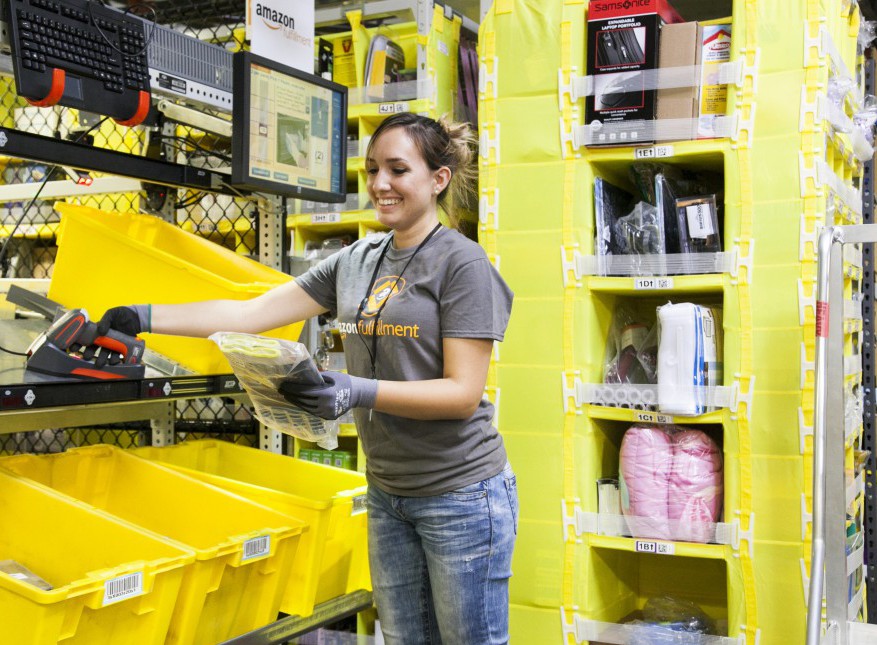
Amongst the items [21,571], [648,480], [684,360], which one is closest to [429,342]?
[21,571]

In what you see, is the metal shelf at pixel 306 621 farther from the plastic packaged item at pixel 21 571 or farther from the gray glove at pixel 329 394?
the gray glove at pixel 329 394

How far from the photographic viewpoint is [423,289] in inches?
80.4

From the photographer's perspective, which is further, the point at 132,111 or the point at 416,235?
the point at 132,111

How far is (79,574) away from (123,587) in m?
0.30

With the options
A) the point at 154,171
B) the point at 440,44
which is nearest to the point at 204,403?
the point at 440,44

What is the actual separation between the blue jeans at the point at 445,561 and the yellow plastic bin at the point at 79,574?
462mm

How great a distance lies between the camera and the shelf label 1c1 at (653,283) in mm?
3309

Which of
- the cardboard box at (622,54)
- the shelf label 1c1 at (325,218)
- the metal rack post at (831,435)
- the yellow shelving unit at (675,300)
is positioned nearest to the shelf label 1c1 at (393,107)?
the yellow shelving unit at (675,300)

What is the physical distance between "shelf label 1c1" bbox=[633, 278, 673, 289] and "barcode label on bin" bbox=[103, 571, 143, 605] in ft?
6.99

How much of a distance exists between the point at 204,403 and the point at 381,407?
3149 mm

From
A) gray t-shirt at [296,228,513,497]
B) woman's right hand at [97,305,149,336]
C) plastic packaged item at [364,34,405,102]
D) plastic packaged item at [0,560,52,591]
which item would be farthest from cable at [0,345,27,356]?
plastic packaged item at [364,34,405,102]

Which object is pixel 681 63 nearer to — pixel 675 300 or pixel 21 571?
pixel 675 300

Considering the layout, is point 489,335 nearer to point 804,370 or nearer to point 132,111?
point 132,111

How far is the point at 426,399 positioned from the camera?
1.93m
